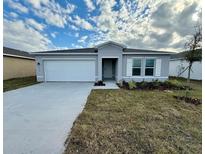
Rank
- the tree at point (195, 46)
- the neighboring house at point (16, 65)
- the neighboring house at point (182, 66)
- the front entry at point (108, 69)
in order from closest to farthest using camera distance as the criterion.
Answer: the tree at point (195, 46), the neighboring house at point (16, 65), the front entry at point (108, 69), the neighboring house at point (182, 66)

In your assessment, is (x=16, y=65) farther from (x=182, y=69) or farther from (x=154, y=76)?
(x=182, y=69)

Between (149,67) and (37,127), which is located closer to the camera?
(37,127)

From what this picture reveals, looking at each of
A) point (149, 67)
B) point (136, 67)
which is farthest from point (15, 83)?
point (149, 67)

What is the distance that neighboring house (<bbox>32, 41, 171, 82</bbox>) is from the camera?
1233 centimetres

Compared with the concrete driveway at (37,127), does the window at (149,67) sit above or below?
above

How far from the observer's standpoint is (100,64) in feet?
40.9

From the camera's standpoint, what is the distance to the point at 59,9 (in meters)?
11.6

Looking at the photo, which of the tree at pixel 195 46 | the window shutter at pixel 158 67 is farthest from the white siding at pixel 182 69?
the tree at pixel 195 46

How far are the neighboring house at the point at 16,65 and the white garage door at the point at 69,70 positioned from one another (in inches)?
226

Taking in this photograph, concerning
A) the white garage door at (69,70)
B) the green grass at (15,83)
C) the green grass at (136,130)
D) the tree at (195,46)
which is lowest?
the green grass at (136,130)

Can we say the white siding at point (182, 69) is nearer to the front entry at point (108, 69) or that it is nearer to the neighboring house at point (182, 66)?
the neighboring house at point (182, 66)

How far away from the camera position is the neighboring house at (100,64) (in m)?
12.3

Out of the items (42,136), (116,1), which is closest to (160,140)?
(42,136)

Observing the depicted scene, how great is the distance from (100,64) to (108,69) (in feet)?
10.9
